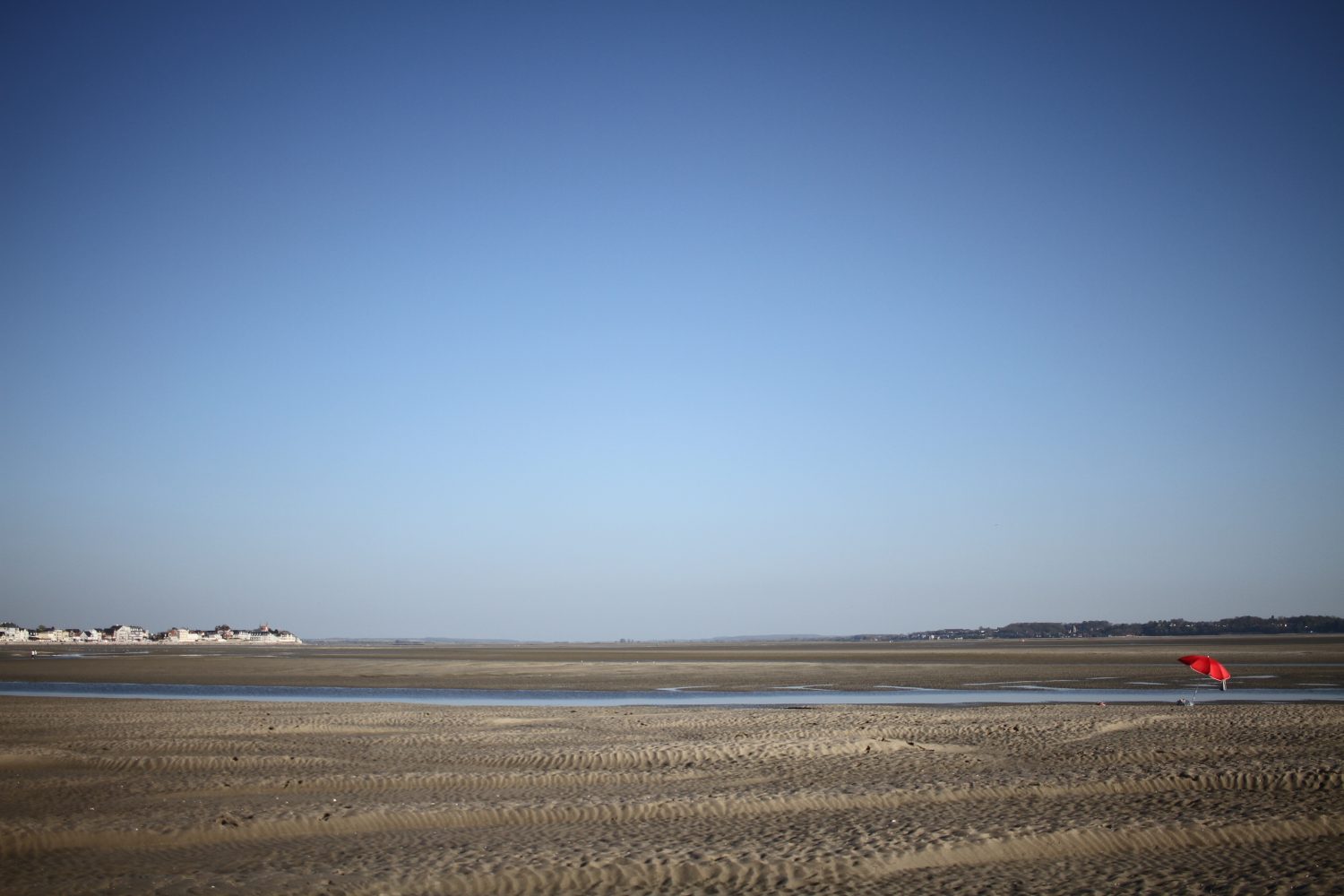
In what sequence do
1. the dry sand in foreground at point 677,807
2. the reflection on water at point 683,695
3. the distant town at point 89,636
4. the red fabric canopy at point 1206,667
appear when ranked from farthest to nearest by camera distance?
the distant town at point 89,636, the red fabric canopy at point 1206,667, the reflection on water at point 683,695, the dry sand in foreground at point 677,807

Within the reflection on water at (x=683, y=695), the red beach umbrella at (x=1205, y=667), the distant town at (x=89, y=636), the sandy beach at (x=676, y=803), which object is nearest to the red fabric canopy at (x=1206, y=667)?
the red beach umbrella at (x=1205, y=667)

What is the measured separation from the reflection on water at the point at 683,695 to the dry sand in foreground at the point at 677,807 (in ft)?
24.5

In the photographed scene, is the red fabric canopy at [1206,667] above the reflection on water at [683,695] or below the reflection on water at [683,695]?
above

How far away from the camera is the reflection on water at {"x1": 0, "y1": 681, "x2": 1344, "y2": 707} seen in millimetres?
28688

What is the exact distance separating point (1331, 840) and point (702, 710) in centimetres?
1662

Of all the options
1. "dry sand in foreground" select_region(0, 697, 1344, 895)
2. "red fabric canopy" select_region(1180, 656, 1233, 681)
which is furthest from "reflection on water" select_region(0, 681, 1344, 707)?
"dry sand in foreground" select_region(0, 697, 1344, 895)

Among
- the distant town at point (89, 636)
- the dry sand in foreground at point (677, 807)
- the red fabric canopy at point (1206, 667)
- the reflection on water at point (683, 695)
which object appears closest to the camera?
the dry sand in foreground at point (677, 807)

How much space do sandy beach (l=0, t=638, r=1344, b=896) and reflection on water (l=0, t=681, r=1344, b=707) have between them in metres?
5.12

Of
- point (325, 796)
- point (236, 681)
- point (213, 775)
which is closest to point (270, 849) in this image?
point (325, 796)

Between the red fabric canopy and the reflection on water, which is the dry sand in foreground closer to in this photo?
the reflection on water

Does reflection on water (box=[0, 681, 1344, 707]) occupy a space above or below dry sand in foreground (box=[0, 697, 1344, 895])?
below

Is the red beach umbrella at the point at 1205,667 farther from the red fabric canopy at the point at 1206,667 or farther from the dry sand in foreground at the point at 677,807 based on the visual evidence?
the dry sand in foreground at the point at 677,807

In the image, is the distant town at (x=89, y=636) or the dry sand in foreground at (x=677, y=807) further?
the distant town at (x=89, y=636)

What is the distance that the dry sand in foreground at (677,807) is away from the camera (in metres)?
9.37
